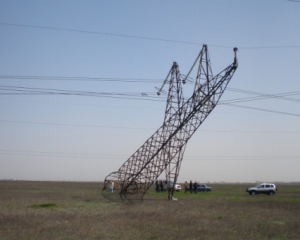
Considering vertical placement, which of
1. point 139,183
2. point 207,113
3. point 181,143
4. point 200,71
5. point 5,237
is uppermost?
point 200,71

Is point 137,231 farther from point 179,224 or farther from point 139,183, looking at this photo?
point 139,183

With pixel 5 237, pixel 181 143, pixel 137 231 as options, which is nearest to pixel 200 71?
pixel 181 143

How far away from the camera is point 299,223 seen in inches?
719

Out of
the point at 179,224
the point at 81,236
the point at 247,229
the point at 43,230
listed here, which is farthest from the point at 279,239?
the point at 43,230

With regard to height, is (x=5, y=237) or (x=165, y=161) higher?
(x=165, y=161)

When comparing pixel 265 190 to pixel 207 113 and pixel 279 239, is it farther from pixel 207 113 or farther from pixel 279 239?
pixel 279 239

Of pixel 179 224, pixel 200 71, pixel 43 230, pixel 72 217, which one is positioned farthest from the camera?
pixel 200 71

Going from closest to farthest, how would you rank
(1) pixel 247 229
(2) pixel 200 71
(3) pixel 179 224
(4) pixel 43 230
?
(4) pixel 43 230, (1) pixel 247 229, (3) pixel 179 224, (2) pixel 200 71

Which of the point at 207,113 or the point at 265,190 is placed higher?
the point at 207,113

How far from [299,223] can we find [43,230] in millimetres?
9967

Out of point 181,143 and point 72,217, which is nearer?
point 72,217

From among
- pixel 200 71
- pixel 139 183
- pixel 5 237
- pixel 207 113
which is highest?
pixel 200 71

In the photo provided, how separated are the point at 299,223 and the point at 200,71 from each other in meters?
16.6

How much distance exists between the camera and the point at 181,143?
112 feet
